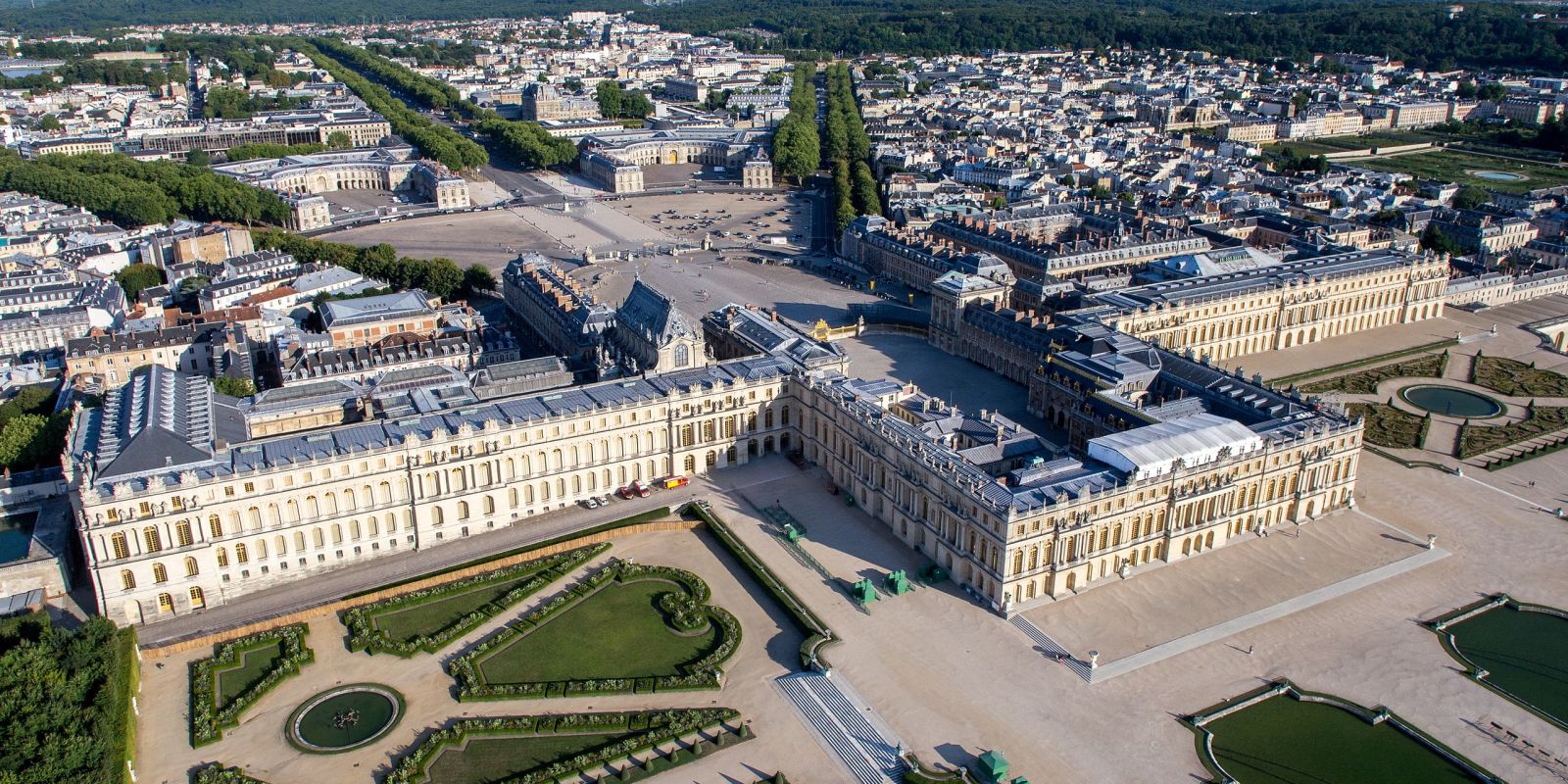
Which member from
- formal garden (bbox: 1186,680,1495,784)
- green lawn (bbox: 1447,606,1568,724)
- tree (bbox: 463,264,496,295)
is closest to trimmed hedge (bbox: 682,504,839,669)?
formal garden (bbox: 1186,680,1495,784)

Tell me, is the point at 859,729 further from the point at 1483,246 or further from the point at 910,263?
the point at 1483,246

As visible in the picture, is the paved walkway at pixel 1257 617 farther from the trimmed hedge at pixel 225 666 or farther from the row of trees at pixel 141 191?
the row of trees at pixel 141 191

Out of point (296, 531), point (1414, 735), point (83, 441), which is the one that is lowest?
point (1414, 735)

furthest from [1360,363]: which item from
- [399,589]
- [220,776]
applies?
[220,776]

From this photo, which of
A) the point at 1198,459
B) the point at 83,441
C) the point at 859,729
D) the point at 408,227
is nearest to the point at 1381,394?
the point at 1198,459

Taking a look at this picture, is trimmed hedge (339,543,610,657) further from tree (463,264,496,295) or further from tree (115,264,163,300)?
tree (115,264,163,300)
